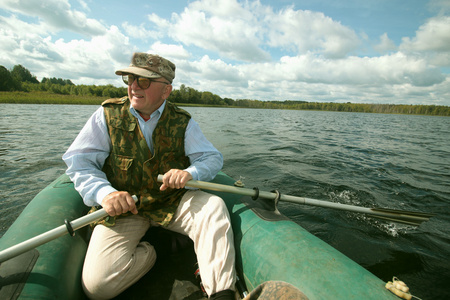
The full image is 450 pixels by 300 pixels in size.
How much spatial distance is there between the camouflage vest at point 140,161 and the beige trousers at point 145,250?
15 cm

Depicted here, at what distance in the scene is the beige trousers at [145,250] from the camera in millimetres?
1827

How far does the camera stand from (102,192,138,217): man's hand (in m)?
1.89

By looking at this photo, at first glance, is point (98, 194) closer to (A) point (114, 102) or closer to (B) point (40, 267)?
(B) point (40, 267)

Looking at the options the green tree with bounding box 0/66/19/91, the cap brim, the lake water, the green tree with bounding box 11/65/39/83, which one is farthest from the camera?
the green tree with bounding box 11/65/39/83

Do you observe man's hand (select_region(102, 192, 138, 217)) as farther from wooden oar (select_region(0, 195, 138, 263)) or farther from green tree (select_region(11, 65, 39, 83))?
green tree (select_region(11, 65, 39, 83))

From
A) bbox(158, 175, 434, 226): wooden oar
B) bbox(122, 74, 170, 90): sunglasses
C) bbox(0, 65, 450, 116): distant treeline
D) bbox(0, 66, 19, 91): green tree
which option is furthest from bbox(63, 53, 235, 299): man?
bbox(0, 66, 19, 91): green tree

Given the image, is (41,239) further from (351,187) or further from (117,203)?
(351,187)

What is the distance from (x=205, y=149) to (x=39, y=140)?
11539 millimetres

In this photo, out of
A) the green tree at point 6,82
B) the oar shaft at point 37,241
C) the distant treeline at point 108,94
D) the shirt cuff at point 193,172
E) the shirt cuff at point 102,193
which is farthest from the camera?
the distant treeline at point 108,94

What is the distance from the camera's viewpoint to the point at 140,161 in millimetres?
2258

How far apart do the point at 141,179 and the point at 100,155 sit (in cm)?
47

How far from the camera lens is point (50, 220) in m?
2.27

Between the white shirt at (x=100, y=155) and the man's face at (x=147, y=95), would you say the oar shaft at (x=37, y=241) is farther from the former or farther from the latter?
the man's face at (x=147, y=95)

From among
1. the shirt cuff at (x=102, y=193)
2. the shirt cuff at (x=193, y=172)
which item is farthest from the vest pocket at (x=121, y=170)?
the shirt cuff at (x=193, y=172)
